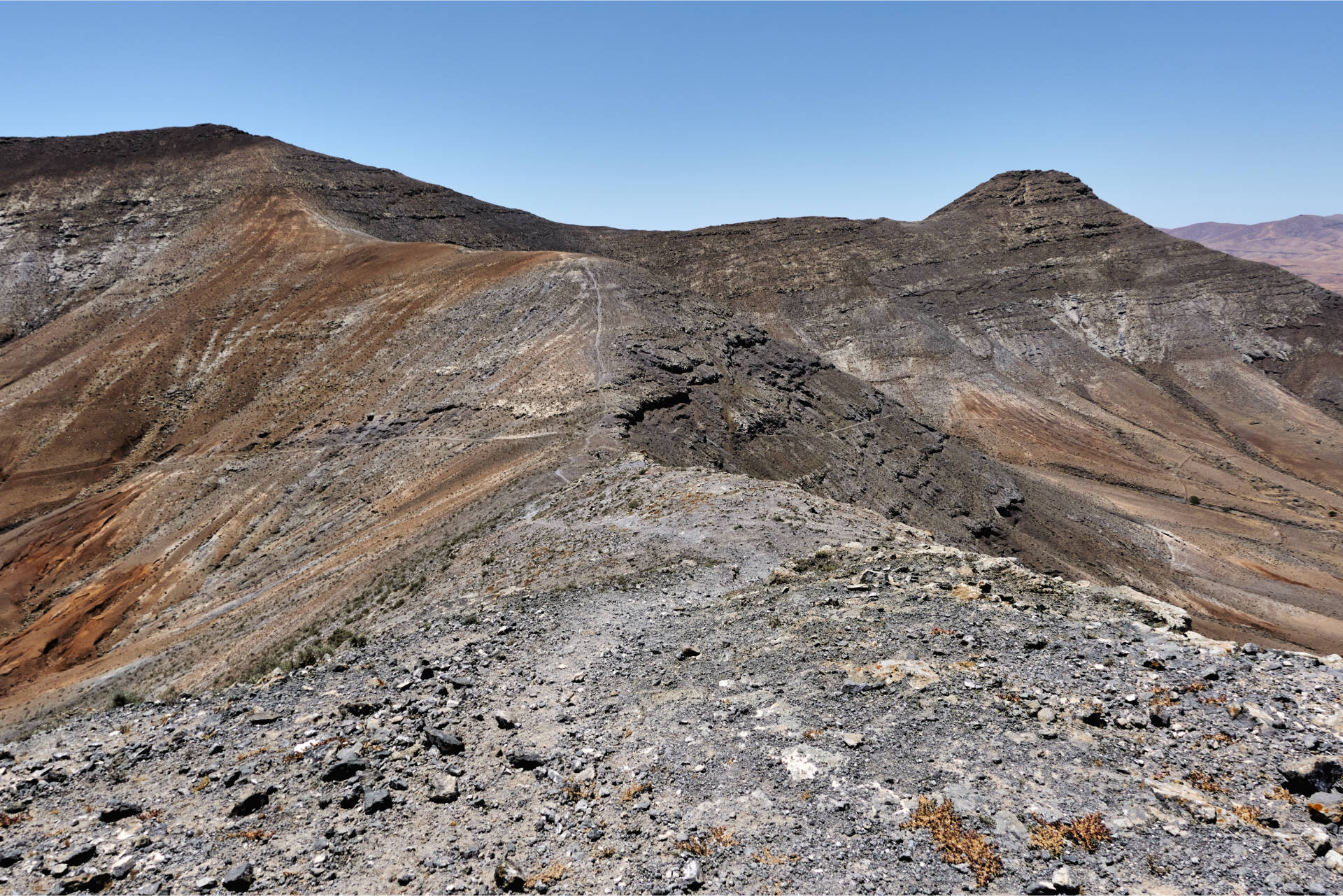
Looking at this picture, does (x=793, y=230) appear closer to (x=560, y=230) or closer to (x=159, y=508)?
(x=560, y=230)

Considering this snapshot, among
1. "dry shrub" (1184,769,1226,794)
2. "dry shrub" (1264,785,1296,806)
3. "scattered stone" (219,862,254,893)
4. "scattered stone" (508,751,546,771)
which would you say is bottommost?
"scattered stone" (219,862,254,893)

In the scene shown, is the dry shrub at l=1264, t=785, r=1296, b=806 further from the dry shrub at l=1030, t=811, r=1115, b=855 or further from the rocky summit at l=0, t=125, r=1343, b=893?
the dry shrub at l=1030, t=811, r=1115, b=855

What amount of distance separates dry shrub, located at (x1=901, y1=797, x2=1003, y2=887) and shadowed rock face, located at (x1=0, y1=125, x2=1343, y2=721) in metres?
11.3

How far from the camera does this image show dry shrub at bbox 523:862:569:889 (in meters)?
6.32

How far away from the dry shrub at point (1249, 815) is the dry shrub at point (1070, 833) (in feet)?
3.90

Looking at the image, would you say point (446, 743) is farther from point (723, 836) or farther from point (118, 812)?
point (723, 836)

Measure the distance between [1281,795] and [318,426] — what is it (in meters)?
33.9

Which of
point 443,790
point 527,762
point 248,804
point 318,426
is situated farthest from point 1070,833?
point 318,426

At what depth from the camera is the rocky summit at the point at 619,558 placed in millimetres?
6777

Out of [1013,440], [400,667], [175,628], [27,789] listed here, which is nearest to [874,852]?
[400,667]

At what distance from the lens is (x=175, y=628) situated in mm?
21562

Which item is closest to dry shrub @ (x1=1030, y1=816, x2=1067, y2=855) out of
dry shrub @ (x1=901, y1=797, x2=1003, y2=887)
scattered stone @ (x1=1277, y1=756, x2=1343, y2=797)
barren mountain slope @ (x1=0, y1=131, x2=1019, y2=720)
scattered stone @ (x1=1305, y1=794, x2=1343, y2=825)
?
dry shrub @ (x1=901, y1=797, x2=1003, y2=887)

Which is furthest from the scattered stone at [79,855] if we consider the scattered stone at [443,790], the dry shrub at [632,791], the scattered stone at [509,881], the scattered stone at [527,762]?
the dry shrub at [632,791]

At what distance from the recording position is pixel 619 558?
1555cm
